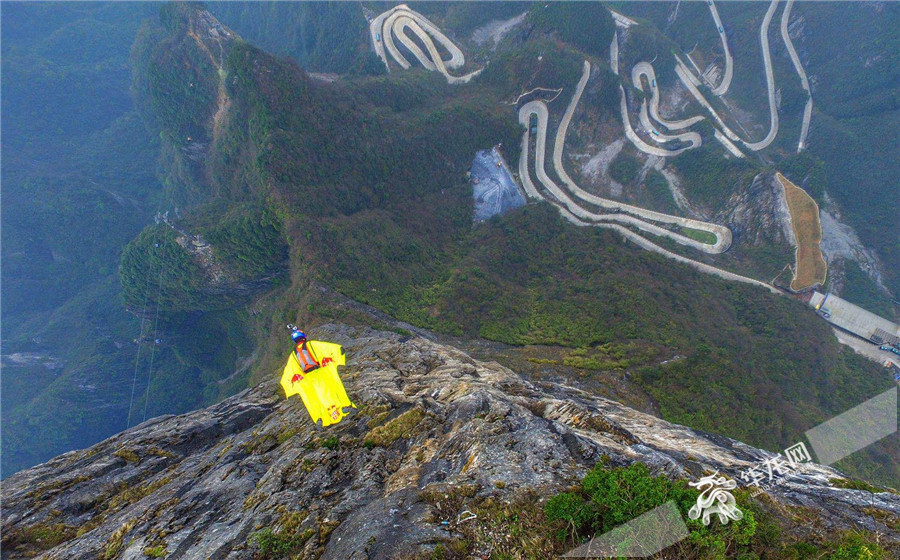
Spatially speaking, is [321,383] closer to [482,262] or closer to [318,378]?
[318,378]

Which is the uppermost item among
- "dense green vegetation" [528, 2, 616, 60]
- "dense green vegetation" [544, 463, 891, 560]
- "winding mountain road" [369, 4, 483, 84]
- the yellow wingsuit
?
"winding mountain road" [369, 4, 483, 84]

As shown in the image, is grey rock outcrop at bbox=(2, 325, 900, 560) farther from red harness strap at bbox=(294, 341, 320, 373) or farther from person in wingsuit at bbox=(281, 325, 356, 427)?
red harness strap at bbox=(294, 341, 320, 373)

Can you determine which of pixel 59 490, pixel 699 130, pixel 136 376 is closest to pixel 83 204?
pixel 136 376

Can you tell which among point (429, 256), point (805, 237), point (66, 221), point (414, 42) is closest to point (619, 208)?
point (805, 237)

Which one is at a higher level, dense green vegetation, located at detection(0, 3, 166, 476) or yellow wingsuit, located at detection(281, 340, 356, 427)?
dense green vegetation, located at detection(0, 3, 166, 476)
